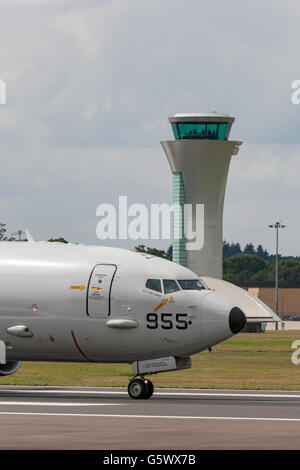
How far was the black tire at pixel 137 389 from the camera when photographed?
3597 centimetres

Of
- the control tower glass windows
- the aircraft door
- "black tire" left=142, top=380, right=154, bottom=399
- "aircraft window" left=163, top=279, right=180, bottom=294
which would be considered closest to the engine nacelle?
the aircraft door

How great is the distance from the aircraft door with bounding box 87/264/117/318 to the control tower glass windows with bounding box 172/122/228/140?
12530 cm

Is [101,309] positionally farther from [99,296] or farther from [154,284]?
[154,284]

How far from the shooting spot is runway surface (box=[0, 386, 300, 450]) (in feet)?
77.7

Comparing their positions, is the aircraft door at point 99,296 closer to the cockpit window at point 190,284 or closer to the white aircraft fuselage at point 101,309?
the white aircraft fuselage at point 101,309

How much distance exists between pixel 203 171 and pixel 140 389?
4847 inches

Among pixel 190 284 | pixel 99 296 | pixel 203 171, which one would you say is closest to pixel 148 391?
pixel 99 296

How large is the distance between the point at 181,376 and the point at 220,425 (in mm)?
23251

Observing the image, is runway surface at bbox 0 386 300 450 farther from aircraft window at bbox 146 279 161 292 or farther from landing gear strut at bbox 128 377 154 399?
aircraft window at bbox 146 279 161 292

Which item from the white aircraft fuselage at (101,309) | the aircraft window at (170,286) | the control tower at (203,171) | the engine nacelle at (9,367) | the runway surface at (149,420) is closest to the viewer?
the runway surface at (149,420)

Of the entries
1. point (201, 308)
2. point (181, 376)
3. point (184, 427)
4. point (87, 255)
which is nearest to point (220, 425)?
point (184, 427)

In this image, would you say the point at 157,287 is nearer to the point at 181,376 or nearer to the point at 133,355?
the point at 133,355

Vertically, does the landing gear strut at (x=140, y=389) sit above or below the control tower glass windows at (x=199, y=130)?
below

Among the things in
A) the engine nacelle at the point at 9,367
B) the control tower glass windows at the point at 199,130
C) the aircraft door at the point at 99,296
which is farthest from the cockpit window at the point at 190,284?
the control tower glass windows at the point at 199,130
